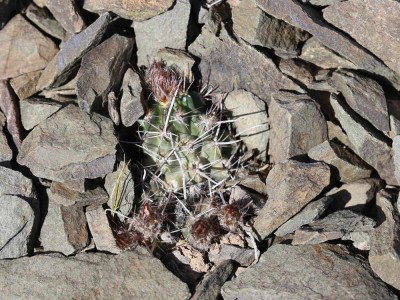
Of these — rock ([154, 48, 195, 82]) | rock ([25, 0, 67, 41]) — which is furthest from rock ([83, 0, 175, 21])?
rock ([25, 0, 67, 41])

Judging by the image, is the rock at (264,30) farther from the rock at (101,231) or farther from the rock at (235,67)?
the rock at (101,231)

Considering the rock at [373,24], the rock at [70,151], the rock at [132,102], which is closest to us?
the rock at [70,151]

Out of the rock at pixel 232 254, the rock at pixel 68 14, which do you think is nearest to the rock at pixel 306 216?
the rock at pixel 232 254

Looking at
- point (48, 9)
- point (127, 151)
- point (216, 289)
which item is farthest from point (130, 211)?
point (48, 9)

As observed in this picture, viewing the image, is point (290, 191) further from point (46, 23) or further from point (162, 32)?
point (46, 23)

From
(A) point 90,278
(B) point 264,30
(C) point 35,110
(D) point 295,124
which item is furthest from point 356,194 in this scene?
(C) point 35,110

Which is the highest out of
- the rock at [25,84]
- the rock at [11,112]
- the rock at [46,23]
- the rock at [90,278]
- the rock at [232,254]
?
the rock at [46,23]
